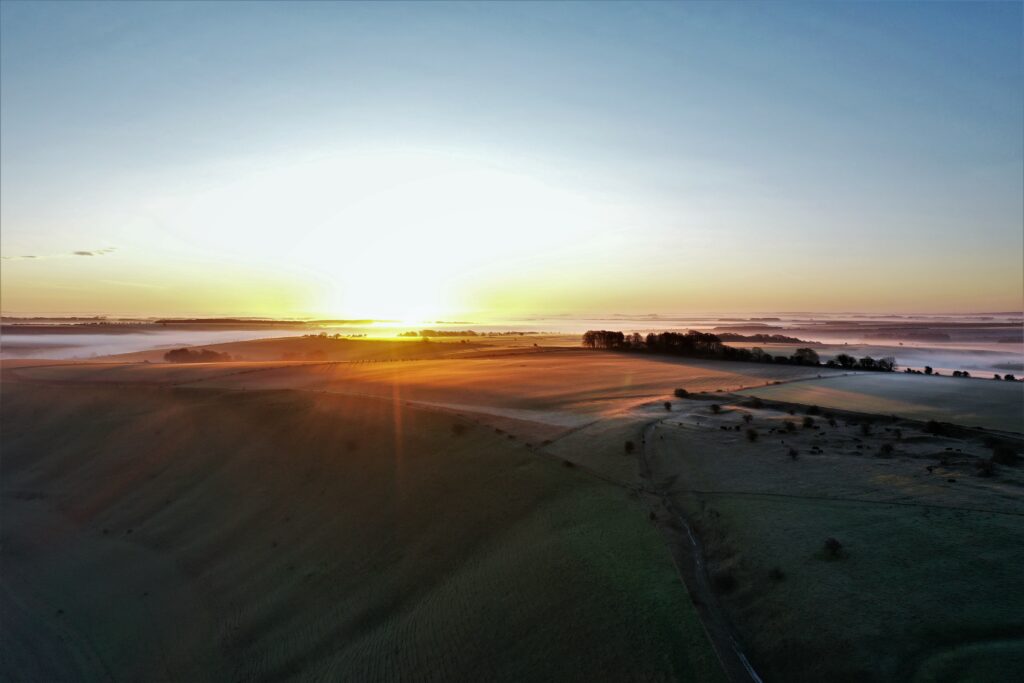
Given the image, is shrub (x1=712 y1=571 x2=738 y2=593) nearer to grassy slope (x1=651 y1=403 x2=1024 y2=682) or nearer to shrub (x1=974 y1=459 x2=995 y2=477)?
grassy slope (x1=651 y1=403 x2=1024 y2=682)

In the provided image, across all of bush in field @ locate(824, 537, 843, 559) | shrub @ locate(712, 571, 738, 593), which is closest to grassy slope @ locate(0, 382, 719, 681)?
shrub @ locate(712, 571, 738, 593)

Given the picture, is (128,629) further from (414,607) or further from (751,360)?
(751,360)

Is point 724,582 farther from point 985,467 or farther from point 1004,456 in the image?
point 1004,456

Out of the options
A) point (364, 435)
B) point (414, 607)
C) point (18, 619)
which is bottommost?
point (18, 619)

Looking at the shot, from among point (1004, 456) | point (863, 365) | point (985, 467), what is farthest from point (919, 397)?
point (863, 365)

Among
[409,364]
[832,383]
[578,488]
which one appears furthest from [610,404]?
[409,364]

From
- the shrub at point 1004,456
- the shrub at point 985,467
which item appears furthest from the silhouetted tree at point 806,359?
the shrub at point 985,467
